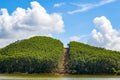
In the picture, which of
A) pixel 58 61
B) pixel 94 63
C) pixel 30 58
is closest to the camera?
pixel 94 63

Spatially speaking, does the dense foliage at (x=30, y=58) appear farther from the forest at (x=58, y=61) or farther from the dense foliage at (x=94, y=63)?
the dense foliage at (x=94, y=63)

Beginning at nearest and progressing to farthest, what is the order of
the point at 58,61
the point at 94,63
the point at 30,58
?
the point at 94,63, the point at 30,58, the point at 58,61

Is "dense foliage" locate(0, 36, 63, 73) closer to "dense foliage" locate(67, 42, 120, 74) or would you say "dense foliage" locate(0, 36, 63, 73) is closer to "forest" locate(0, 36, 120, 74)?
"forest" locate(0, 36, 120, 74)

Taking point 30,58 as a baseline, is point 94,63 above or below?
below

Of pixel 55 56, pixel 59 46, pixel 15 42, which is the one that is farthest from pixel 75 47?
pixel 15 42

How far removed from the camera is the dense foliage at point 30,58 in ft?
370

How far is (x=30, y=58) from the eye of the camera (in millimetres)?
114188

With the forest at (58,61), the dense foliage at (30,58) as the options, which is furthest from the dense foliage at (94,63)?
the dense foliage at (30,58)

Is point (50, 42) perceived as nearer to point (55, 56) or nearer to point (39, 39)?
point (39, 39)

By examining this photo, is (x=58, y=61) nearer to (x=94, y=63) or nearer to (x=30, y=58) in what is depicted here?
(x=30, y=58)

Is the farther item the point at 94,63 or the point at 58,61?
the point at 58,61

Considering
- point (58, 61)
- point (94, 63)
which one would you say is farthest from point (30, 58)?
point (94, 63)

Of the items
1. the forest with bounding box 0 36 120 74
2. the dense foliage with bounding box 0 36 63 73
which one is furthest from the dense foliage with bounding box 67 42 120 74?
the dense foliage with bounding box 0 36 63 73

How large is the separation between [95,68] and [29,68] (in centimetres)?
2041
